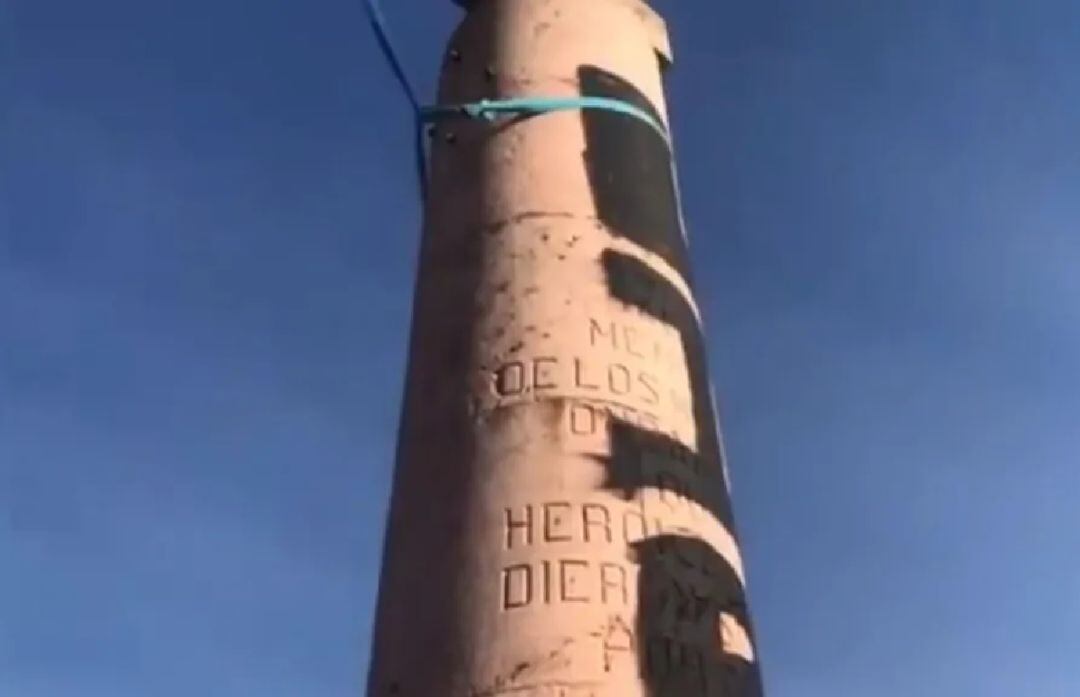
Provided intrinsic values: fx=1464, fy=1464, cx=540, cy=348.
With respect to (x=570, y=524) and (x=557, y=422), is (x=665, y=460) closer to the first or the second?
(x=557, y=422)

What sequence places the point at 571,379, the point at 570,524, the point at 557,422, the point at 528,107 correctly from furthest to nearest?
the point at 528,107 → the point at 571,379 → the point at 557,422 → the point at 570,524

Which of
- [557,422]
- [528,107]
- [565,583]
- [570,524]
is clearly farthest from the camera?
[528,107]

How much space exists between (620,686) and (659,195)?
2.65m

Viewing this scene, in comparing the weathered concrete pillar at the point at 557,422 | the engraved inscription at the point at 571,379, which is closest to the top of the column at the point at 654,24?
the weathered concrete pillar at the point at 557,422

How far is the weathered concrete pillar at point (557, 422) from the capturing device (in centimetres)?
507

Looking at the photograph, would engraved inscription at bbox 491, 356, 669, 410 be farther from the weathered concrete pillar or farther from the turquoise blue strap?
the turquoise blue strap

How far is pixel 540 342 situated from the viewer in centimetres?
583

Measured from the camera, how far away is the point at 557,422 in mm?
5562

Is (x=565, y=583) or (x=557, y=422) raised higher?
(x=557, y=422)

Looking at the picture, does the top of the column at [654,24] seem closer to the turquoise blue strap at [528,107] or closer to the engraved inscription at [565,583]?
the turquoise blue strap at [528,107]

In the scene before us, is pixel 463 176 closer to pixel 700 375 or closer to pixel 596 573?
pixel 700 375

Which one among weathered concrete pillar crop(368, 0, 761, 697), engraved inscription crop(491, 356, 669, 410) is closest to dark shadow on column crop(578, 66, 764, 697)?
weathered concrete pillar crop(368, 0, 761, 697)

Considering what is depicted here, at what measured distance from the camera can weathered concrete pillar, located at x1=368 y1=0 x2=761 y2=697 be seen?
5066 millimetres

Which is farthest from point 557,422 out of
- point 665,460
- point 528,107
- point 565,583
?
point 528,107
